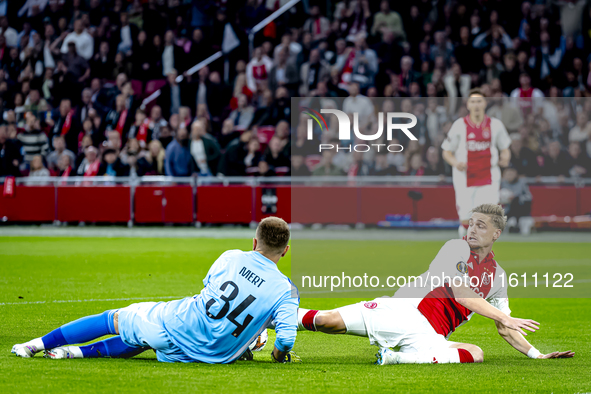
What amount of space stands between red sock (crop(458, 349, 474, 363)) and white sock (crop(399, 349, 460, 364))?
0.02 metres

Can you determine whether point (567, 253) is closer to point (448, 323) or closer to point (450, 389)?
point (448, 323)

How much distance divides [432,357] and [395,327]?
1.00 ft

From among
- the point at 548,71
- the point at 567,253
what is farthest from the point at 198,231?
the point at 548,71

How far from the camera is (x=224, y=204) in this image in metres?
18.0

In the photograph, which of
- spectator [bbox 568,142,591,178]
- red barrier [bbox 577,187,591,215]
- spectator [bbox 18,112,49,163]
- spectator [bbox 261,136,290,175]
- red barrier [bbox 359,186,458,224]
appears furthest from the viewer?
spectator [bbox 18,112,49,163]

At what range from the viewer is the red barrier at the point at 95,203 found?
1825 cm

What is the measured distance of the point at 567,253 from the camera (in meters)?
13.2

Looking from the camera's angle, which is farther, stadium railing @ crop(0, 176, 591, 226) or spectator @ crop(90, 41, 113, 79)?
spectator @ crop(90, 41, 113, 79)

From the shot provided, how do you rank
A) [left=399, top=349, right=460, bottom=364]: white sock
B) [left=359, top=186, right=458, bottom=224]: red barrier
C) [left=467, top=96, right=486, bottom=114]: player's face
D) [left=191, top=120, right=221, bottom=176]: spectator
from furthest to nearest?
[left=191, top=120, right=221, bottom=176]: spectator → [left=359, top=186, right=458, bottom=224]: red barrier → [left=467, top=96, right=486, bottom=114]: player's face → [left=399, top=349, right=460, bottom=364]: white sock

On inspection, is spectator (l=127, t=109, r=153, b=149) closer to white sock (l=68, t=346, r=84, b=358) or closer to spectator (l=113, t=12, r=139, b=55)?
spectator (l=113, t=12, r=139, b=55)

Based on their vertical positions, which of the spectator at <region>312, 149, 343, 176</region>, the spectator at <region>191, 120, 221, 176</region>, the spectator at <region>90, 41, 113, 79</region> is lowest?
the spectator at <region>312, 149, 343, 176</region>

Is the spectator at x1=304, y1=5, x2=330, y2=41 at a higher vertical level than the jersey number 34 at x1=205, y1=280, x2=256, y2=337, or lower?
higher

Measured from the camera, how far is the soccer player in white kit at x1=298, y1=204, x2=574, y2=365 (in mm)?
5402

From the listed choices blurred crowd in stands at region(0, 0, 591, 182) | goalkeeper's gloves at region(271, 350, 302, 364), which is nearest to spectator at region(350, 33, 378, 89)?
blurred crowd in stands at region(0, 0, 591, 182)
